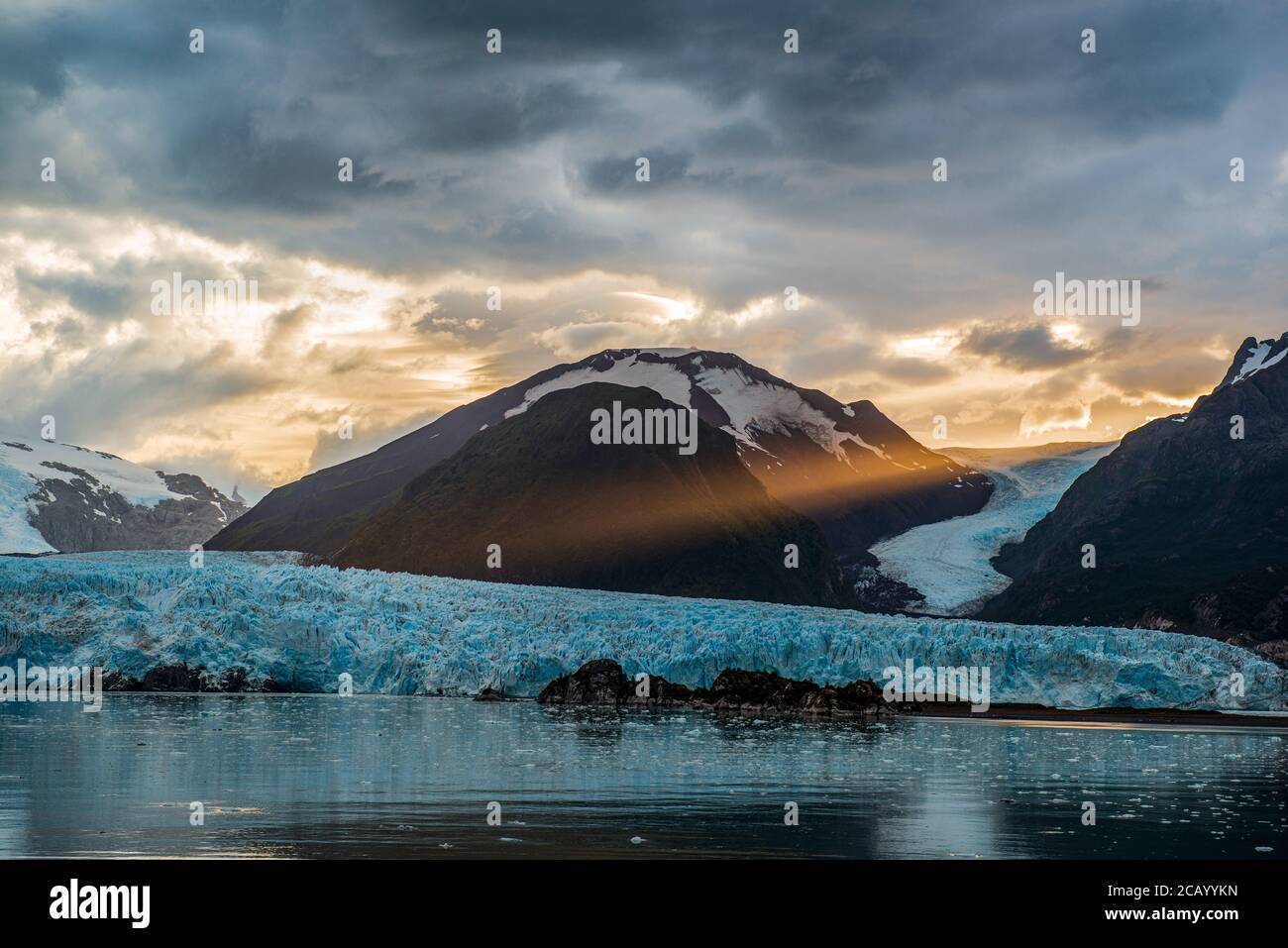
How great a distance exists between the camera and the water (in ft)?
64.8

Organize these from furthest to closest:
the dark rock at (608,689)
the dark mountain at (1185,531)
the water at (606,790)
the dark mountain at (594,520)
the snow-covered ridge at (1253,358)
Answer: the snow-covered ridge at (1253,358)
the dark mountain at (594,520)
the dark mountain at (1185,531)
the dark rock at (608,689)
the water at (606,790)

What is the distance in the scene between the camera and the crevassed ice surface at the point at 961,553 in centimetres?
14588

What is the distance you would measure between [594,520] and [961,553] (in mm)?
45512

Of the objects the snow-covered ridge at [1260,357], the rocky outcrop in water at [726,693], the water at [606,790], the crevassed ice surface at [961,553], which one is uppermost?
the snow-covered ridge at [1260,357]

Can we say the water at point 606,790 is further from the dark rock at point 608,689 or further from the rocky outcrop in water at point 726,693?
the dark rock at point 608,689

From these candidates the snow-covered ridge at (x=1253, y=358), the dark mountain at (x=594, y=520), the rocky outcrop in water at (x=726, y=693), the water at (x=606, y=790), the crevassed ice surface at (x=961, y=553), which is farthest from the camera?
the snow-covered ridge at (x=1253, y=358)

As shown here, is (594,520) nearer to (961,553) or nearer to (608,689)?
(961,553)

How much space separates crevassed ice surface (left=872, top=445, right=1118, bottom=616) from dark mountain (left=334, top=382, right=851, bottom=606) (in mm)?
12552

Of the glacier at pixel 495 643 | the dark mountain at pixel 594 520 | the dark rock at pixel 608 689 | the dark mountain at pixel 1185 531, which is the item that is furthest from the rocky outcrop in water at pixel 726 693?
the dark mountain at pixel 594 520

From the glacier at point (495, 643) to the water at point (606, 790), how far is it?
16937 mm

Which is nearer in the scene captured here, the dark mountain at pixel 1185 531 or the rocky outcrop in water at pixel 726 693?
the rocky outcrop in water at pixel 726 693

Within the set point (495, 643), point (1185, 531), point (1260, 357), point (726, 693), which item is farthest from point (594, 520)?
point (726, 693)

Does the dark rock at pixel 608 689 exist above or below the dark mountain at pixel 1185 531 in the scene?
below
